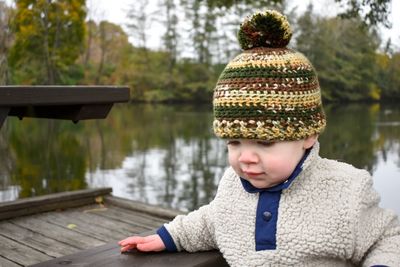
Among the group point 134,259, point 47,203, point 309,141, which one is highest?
point 309,141

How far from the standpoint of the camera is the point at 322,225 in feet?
4.70

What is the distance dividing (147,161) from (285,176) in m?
9.12

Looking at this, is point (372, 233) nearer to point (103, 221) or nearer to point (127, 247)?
point (127, 247)

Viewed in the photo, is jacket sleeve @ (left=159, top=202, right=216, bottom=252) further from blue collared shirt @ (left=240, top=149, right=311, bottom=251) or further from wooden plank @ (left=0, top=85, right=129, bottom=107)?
wooden plank @ (left=0, top=85, right=129, bottom=107)

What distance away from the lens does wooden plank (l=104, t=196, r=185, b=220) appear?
402 centimetres

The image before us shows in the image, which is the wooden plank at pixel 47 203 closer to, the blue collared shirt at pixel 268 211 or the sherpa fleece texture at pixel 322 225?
the sherpa fleece texture at pixel 322 225

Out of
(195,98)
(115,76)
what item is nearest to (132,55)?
(115,76)

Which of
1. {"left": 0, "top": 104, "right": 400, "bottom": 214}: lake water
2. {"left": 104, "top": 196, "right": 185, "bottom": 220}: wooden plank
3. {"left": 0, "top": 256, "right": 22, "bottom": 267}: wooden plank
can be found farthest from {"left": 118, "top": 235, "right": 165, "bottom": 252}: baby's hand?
{"left": 0, "top": 104, "right": 400, "bottom": 214}: lake water

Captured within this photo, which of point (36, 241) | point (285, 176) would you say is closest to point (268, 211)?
point (285, 176)

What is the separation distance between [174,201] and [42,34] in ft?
55.4

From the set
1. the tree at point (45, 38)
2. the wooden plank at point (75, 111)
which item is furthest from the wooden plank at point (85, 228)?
the tree at point (45, 38)

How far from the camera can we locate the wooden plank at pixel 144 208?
4020 millimetres

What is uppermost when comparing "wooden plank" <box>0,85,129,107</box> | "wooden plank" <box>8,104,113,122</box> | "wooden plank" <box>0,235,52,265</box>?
"wooden plank" <box>0,85,129,107</box>

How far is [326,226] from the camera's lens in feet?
4.69
